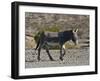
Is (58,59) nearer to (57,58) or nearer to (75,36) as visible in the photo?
(57,58)

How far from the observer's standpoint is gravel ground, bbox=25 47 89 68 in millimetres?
1277

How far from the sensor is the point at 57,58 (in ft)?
4.40

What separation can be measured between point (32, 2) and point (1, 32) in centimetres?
20

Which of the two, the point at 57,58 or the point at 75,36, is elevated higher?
the point at 75,36

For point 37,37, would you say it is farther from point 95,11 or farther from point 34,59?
point 95,11

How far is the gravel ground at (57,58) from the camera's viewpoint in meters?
1.28

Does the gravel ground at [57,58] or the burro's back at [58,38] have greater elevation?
the burro's back at [58,38]

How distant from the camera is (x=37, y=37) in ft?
4.25

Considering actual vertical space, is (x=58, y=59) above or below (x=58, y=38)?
below

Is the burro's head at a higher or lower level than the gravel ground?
higher

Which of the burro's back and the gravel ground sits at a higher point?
the burro's back

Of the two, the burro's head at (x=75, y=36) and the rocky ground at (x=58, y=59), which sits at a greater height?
the burro's head at (x=75, y=36)

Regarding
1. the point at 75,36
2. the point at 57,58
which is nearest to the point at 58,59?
the point at 57,58

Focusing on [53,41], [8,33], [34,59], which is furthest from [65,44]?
[8,33]
